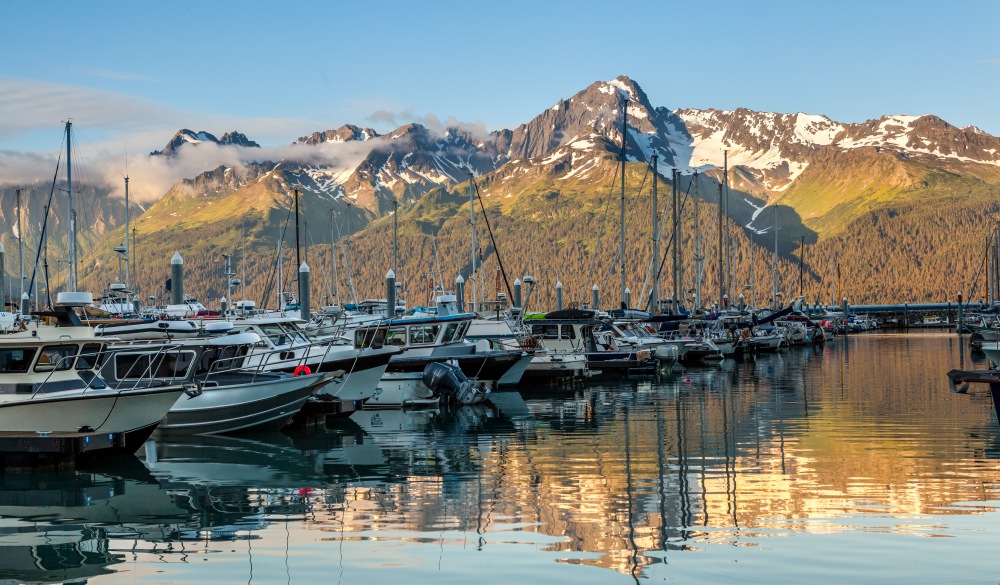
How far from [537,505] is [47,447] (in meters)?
12.1

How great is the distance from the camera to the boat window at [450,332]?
51969mm

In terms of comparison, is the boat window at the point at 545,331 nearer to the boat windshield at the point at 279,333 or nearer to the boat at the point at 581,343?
the boat at the point at 581,343

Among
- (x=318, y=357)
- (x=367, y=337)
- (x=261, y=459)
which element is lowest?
(x=261, y=459)

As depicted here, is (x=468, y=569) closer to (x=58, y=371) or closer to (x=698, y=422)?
(x=58, y=371)

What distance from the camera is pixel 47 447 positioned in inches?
1060

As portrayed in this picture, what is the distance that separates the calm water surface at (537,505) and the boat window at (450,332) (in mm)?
11813

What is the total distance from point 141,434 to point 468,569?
48.2 ft

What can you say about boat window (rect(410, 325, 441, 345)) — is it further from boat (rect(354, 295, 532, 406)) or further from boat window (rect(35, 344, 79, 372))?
boat window (rect(35, 344, 79, 372))

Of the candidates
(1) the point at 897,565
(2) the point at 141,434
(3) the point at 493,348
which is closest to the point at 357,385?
(2) the point at 141,434

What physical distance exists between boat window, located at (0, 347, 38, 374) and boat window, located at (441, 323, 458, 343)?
2523 centimetres

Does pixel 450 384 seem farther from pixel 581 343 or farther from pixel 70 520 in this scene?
pixel 70 520

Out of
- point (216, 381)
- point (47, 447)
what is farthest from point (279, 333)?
point (47, 447)

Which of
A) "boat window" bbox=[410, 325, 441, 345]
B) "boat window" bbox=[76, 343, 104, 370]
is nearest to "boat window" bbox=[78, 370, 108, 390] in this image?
"boat window" bbox=[76, 343, 104, 370]

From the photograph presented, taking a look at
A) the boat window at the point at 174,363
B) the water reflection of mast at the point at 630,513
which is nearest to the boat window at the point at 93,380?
the boat window at the point at 174,363
